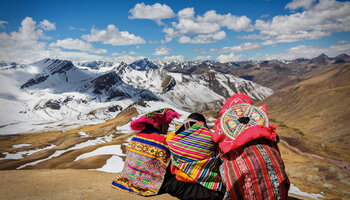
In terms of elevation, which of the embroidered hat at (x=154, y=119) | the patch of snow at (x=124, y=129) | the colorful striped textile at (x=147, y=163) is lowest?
the patch of snow at (x=124, y=129)

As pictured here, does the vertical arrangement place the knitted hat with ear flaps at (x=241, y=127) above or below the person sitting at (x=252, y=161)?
above

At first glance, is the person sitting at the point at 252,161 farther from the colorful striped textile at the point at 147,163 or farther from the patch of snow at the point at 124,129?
the patch of snow at the point at 124,129

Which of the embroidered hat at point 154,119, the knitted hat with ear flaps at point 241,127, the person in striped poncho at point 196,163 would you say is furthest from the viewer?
the embroidered hat at point 154,119

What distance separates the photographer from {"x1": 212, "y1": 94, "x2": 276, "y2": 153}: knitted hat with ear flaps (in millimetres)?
6535

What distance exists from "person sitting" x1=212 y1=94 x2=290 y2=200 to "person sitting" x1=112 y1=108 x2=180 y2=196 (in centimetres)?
222

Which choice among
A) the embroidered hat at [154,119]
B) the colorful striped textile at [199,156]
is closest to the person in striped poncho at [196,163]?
the colorful striped textile at [199,156]

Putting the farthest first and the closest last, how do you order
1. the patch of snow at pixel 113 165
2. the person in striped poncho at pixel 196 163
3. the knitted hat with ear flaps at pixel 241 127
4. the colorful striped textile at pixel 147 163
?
the patch of snow at pixel 113 165 < the colorful striped textile at pixel 147 163 < the person in striped poncho at pixel 196 163 < the knitted hat with ear flaps at pixel 241 127

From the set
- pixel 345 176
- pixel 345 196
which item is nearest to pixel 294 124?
pixel 345 176

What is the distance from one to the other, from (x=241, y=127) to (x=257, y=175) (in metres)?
1.39

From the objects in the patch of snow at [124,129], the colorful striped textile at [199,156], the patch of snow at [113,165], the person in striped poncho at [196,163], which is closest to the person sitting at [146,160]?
the person in striped poncho at [196,163]

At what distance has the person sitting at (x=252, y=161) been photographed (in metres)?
6.34

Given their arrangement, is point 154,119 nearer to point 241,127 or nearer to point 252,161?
point 241,127

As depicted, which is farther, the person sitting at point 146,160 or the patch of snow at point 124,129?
the patch of snow at point 124,129

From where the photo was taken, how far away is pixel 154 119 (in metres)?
8.95
